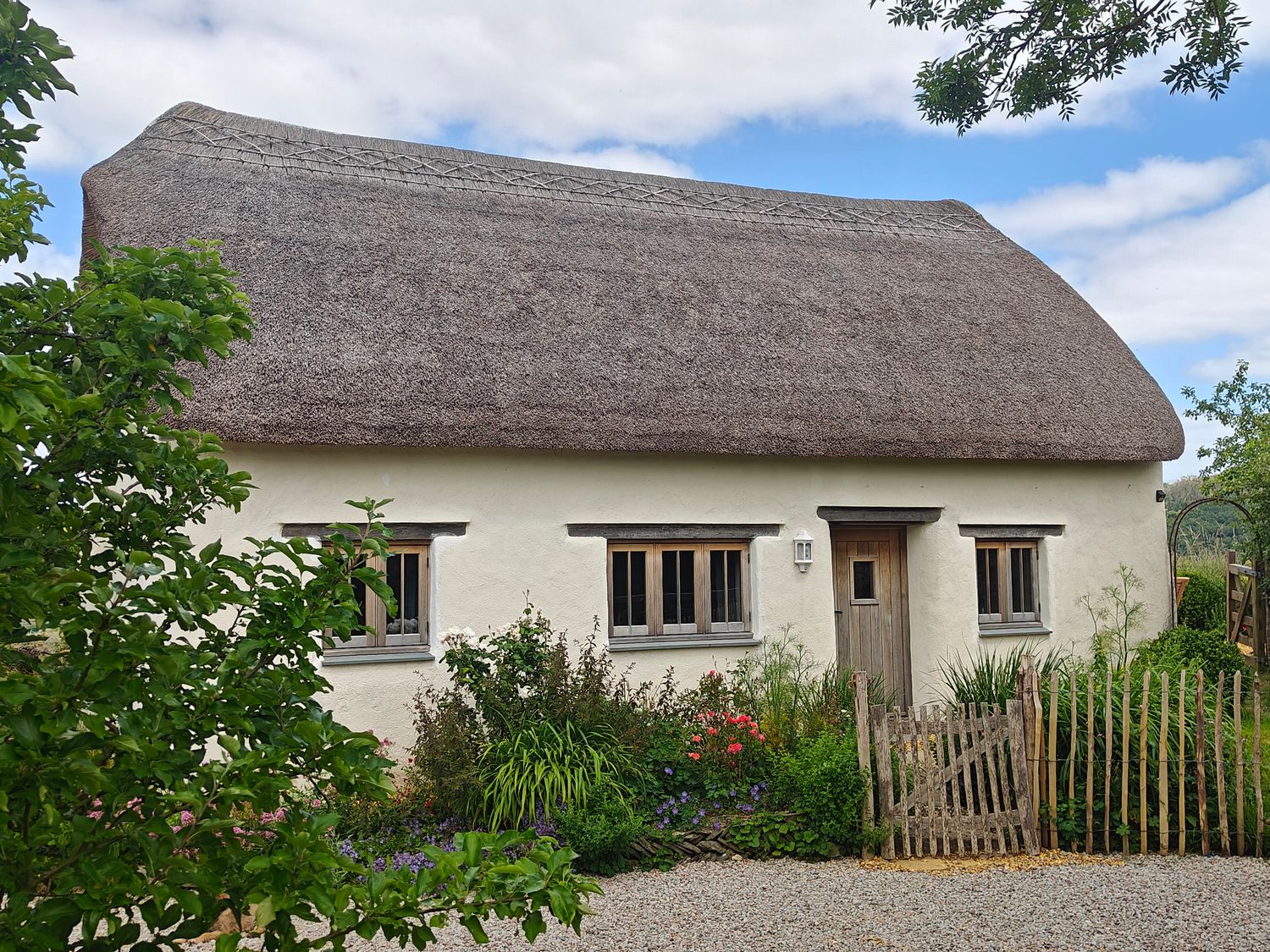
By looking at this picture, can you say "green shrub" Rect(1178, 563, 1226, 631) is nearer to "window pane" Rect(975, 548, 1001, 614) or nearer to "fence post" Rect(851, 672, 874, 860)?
"window pane" Rect(975, 548, 1001, 614)

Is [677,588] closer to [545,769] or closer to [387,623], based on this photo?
[387,623]

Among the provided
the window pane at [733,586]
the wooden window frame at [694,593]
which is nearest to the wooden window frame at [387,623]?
the wooden window frame at [694,593]

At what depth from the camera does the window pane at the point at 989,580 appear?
1004 cm

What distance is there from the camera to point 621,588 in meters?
8.69

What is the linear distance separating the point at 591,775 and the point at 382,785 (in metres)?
4.60

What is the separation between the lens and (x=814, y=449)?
345 inches

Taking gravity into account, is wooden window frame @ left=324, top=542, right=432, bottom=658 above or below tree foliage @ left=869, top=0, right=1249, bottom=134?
below

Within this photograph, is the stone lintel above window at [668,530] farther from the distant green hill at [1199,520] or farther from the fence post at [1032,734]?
the distant green hill at [1199,520]

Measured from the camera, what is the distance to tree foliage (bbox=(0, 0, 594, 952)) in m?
1.80

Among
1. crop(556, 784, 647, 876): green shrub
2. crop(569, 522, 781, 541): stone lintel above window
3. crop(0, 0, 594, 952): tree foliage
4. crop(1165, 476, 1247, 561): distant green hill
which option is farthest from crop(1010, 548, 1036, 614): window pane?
crop(1165, 476, 1247, 561): distant green hill

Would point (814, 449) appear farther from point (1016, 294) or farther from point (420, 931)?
point (420, 931)

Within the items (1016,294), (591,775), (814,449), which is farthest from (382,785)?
(1016,294)

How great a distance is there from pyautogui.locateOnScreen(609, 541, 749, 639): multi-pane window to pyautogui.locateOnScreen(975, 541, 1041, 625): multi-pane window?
8.67 feet

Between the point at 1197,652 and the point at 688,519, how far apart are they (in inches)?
197
